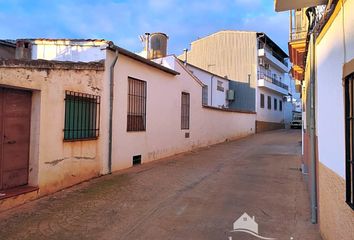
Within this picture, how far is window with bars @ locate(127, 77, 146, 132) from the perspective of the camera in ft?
36.8

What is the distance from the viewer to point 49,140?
7.29m

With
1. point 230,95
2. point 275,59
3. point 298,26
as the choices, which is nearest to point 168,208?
point 298,26

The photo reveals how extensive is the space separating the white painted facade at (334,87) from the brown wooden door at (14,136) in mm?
5635

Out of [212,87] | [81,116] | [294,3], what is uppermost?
[212,87]

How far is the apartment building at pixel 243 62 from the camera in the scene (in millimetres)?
32562

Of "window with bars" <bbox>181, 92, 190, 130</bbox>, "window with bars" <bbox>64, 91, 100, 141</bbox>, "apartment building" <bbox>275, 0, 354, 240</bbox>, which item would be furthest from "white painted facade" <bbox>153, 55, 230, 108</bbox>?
"apartment building" <bbox>275, 0, 354, 240</bbox>

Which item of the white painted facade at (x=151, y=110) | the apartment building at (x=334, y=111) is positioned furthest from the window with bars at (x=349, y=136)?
the white painted facade at (x=151, y=110)

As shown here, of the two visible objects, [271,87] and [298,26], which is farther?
[271,87]

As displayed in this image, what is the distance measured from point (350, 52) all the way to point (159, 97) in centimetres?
1056

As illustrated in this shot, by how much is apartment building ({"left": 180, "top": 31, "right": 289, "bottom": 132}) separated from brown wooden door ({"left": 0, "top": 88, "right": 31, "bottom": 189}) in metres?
27.1

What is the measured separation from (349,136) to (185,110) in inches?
518

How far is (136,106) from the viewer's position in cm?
1168

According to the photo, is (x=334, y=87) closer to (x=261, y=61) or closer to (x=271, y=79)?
(x=261, y=61)

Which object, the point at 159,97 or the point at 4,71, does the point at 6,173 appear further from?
the point at 159,97
